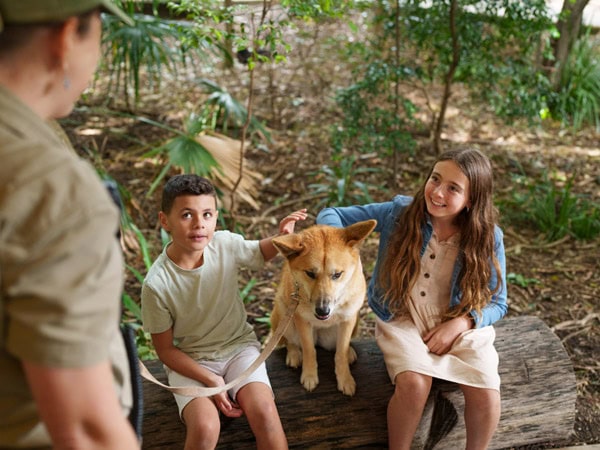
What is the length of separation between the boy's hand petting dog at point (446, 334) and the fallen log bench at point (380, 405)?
0.69 ft

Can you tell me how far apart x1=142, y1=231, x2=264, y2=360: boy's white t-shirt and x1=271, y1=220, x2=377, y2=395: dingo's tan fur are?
26 cm

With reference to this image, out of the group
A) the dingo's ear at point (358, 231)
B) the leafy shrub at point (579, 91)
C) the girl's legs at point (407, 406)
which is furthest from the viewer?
the leafy shrub at point (579, 91)

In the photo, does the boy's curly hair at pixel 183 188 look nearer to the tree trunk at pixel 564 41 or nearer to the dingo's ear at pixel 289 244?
the dingo's ear at pixel 289 244

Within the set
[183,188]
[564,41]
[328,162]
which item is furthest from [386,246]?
[564,41]

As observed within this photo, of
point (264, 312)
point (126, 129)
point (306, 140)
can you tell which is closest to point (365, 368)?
point (264, 312)

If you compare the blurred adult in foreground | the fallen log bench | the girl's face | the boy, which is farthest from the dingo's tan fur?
the blurred adult in foreground

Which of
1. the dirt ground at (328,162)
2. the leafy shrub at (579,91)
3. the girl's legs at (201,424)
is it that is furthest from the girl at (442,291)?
the leafy shrub at (579,91)

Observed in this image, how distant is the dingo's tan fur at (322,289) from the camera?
121 inches

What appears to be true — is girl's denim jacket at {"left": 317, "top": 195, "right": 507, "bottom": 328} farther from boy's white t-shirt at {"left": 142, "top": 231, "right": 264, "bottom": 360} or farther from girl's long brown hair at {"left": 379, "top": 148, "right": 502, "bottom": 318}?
boy's white t-shirt at {"left": 142, "top": 231, "right": 264, "bottom": 360}

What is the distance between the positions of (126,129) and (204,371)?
582cm

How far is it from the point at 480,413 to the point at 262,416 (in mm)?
1237

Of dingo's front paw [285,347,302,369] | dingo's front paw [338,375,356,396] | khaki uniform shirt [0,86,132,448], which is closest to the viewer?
khaki uniform shirt [0,86,132,448]

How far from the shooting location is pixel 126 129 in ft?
25.7

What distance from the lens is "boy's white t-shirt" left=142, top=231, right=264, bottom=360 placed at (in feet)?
9.27
